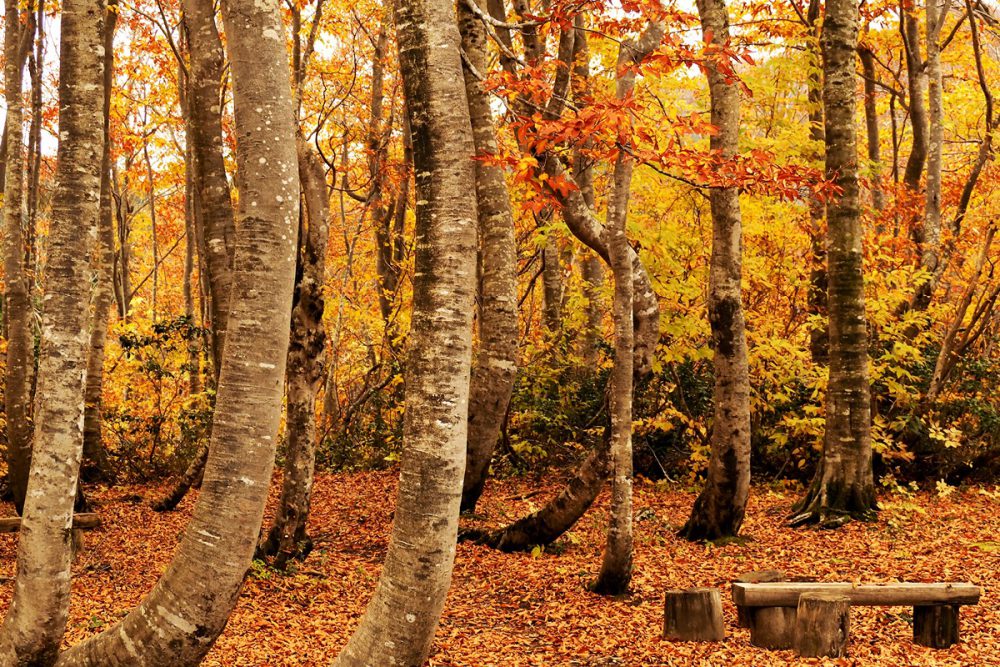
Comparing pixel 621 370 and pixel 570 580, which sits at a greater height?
pixel 621 370

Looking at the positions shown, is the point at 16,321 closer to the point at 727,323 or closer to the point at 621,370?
the point at 621,370

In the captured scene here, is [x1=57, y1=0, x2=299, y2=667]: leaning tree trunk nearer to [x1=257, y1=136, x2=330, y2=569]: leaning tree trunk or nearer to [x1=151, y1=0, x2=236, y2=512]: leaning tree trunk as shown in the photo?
[x1=257, y1=136, x2=330, y2=569]: leaning tree trunk

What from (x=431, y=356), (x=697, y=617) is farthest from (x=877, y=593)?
(x=431, y=356)

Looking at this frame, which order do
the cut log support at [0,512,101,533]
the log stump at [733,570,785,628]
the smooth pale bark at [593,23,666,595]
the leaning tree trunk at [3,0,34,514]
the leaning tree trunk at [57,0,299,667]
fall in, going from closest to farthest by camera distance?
the leaning tree trunk at [57,0,299,667] → the log stump at [733,570,785,628] → the smooth pale bark at [593,23,666,595] → the cut log support at [0,512,101,533] → the leaning tree trunk at [3,0,34,514]

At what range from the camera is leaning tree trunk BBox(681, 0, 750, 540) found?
8.77 metres

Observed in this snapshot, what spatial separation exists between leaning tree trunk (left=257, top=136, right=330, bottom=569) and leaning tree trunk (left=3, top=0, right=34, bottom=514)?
399 centimetres

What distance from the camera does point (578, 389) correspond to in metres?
13.9

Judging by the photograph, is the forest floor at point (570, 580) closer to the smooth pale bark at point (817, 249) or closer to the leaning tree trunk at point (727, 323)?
the leaning tree trunk at point (727, 323)

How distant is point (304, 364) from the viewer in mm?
7930

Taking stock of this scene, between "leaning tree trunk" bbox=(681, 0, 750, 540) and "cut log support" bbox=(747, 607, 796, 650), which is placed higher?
"leaning tree trunk" bbox=(681, 0, 750, 540)

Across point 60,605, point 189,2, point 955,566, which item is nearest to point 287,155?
point 60,605

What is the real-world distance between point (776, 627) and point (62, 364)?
16.1 ft

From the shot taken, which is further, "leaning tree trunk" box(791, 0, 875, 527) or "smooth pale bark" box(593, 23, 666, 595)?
"leaning tree trunk" box(791, 0, 875, 527)

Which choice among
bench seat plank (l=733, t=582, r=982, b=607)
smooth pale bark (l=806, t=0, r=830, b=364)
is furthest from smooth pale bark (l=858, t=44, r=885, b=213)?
bench seat plank (l=733, t=582, r=982, b=607)
